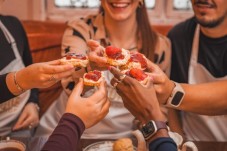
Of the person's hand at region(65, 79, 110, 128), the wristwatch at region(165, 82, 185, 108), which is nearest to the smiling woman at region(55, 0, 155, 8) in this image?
the wristwatch at region(165, 82, 185, 108)

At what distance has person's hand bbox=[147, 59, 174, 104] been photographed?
146 centimetres

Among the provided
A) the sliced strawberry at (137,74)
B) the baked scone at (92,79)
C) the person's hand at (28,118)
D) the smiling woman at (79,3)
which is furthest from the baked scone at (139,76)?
the smiling woman at (79,3)

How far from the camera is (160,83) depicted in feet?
4.80

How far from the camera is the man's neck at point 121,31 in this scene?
1972 mm

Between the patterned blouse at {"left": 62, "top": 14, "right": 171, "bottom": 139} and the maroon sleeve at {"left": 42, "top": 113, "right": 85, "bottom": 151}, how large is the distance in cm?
86

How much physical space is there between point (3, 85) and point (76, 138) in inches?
25.9

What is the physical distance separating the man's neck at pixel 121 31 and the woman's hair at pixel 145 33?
0.04m

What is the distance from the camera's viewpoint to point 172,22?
3.07 m

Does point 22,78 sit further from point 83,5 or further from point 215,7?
point 83,5

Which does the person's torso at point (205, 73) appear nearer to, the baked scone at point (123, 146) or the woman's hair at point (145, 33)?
the woman's hair at point (145, 33)

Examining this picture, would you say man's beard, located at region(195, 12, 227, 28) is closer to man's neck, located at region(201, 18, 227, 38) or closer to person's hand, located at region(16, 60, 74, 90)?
man's neck, located at region(201, 18, 227, 38)

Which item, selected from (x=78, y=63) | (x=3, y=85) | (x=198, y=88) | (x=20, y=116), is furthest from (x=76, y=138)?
(x=20, y=116)

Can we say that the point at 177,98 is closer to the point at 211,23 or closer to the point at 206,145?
the point at 206,145

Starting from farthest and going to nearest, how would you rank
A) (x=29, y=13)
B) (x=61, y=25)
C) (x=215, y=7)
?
(x=29, y=13) → (x=61, y=25) → (x=215, y=7)
